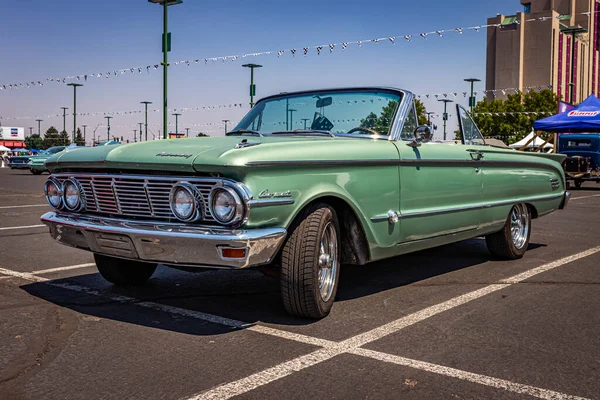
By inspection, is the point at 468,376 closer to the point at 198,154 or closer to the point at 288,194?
the point at 288,194

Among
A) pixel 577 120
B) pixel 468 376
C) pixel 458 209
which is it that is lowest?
pixel 468 376

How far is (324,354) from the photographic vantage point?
3574 mm

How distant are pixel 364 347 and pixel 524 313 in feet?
4.61

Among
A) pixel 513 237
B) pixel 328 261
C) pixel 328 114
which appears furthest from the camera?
pixel 513 237

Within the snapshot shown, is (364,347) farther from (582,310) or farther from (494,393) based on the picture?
(582,310)

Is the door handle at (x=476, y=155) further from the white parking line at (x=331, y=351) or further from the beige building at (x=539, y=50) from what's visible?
the beige building at (x=539, y=50)

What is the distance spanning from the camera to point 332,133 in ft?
17.2

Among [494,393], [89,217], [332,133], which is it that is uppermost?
[332,133]

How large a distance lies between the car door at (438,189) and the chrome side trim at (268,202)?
126 cm

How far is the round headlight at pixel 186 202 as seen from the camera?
3916mm

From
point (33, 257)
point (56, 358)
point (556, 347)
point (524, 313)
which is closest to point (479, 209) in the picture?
point (524, 313)

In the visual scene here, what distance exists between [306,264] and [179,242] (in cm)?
76

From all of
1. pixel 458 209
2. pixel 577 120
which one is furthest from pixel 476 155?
pixel 577 120

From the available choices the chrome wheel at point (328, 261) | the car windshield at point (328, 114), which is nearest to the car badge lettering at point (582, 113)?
the car windshield at point (328, 114)
